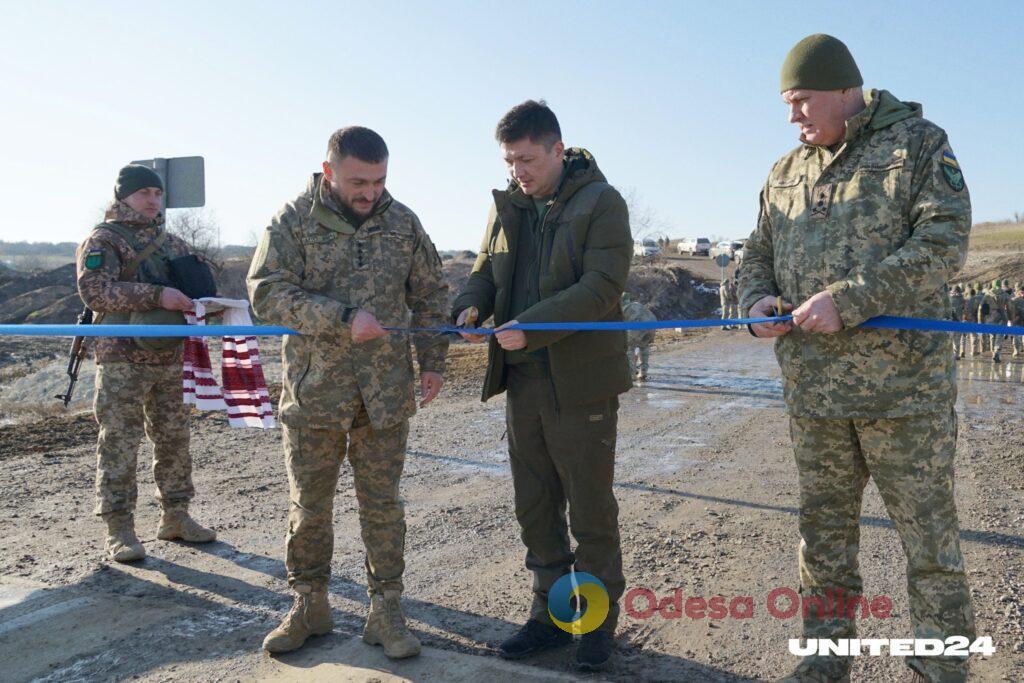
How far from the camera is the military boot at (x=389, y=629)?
3965 mm

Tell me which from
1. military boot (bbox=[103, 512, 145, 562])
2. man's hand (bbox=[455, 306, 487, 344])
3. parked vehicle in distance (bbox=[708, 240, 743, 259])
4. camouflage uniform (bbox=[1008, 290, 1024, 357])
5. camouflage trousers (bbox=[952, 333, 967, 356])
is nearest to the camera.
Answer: man's hand (bbox=[455, 306, 487, 344])

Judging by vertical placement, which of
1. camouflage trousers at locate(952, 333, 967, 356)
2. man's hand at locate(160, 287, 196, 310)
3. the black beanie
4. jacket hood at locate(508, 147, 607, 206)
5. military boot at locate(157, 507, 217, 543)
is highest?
the black beanie

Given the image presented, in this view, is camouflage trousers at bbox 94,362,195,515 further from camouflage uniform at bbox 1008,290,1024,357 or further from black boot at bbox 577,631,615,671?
camouflage uniform at bbox 1008,290,1024,357

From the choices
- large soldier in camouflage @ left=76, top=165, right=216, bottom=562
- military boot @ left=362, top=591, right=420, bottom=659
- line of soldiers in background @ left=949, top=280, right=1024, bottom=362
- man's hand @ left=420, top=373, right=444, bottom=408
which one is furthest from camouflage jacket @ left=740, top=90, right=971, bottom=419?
line of soldiers in background @ left=949, top=280, right=1024, bottom=362

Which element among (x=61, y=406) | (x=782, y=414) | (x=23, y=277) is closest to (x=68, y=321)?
(x=23, y=277)

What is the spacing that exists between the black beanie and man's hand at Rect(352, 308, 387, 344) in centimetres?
275

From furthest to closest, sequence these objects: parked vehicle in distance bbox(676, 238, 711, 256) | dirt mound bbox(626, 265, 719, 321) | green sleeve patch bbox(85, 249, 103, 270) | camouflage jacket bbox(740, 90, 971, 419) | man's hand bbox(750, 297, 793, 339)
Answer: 1. parked vehicle in distance bbox(676, 238, 711, 256)
2. dirt mound bbox(626, 265, 719, 321)
3. green sleeve patch bbox(85, 249, 103, 270)
4. man's hand bbox(750, 297, 793, 339)
5. camouflage jacket bbox(740, 90, 971, 419)

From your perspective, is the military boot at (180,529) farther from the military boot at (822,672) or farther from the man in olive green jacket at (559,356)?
the military boot at (822,672)

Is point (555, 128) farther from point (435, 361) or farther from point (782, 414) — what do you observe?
point (782, 414)

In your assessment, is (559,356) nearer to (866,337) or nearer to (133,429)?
(866,337)

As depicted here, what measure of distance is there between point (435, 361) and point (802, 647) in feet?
7.34

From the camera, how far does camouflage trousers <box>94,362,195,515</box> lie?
550cm

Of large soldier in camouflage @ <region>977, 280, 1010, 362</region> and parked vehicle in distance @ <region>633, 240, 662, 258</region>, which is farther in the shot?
parked vehicle in distance @ <region>633, 240, 662, 258</region>

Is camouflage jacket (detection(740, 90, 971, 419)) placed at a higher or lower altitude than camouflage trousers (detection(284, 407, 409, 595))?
higher
